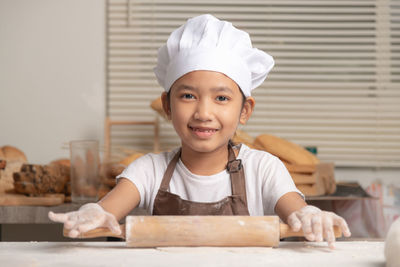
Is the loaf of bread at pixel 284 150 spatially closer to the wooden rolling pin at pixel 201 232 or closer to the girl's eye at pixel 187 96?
the girl's eye at pixel 187 96

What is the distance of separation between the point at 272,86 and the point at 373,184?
2.54 feet

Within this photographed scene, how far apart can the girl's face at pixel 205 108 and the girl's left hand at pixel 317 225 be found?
345mm

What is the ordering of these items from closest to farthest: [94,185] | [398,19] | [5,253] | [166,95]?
[5,253]
[166,95]
[94,185]
[398,19]

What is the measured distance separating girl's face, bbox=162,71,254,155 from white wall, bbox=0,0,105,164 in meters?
1.64

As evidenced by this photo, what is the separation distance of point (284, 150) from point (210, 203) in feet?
2.72

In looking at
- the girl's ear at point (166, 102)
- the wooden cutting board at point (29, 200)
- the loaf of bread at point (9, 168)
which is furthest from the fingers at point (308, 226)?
the loaf of bread at point (9, 168)

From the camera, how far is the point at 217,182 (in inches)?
53.6

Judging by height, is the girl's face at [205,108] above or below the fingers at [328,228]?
above

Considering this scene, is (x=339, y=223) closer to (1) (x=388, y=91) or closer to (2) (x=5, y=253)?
(2) (x=5, y=253)

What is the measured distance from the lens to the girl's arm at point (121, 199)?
1.23 meters

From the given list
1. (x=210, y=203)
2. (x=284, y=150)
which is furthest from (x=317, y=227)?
(x=284, y=150)

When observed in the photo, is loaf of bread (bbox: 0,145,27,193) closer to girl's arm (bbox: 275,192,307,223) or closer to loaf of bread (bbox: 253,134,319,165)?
loaf of bread (bbox: 253,134,319,165)

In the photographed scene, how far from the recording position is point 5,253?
32.3 inches

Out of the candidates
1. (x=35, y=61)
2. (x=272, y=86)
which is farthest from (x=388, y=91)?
(x=35, y=61)
